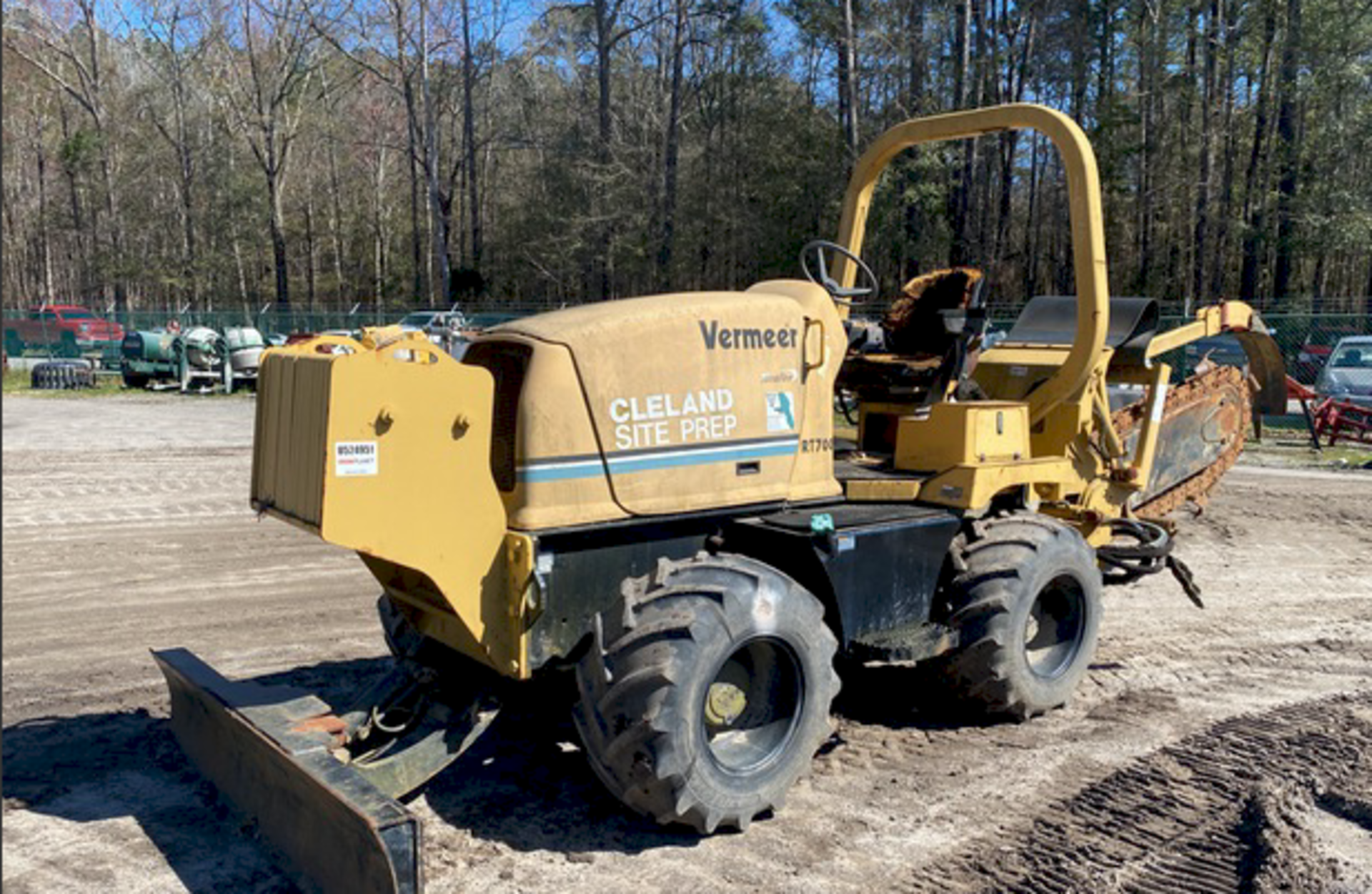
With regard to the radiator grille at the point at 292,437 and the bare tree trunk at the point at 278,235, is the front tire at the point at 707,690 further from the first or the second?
the bare tree trunk at the point at 278,235

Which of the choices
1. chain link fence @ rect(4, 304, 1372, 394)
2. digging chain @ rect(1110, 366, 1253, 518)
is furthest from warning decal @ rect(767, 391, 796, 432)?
chain link fence @ rect(4, 304, 1372, 394)

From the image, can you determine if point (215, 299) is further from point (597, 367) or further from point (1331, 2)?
point (597, 367)

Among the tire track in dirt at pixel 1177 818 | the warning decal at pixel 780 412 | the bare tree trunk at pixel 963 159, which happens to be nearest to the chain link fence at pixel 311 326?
the bare tree trunk at pixel 963 159

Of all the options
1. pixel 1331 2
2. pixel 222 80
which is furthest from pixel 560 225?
pixel 1331 2

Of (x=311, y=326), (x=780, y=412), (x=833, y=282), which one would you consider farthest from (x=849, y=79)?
(x=780, y=412)

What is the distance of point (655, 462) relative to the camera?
441 cm

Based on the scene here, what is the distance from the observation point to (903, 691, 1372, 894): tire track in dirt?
403 centimetres

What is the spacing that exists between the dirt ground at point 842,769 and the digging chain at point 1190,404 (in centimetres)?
74

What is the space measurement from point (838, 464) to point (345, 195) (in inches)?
2143

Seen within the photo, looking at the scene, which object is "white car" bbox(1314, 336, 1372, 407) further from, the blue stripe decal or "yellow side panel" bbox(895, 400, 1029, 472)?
the blue stripe decal

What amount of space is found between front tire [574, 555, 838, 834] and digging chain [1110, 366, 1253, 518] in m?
3.99

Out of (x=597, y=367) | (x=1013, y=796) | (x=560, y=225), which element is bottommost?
(x=1013, y=796)

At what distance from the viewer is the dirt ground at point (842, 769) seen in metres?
4.08

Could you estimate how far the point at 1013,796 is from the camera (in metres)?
4.73
